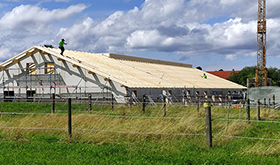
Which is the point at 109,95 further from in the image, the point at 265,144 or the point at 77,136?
→ the point at 265,144

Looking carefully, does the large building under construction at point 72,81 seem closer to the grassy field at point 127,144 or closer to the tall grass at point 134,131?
the tall grass at point 134,131

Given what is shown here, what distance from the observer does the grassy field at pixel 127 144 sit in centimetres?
841

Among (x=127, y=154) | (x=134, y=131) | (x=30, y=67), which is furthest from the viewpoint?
(x=30, y=67)

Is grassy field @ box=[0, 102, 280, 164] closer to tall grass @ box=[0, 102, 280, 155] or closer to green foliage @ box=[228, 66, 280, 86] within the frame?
tall grass @ box=[0, 102, 280, 155]

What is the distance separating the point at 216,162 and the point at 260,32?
74187 mm

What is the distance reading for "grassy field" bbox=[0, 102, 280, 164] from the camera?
27.6ft

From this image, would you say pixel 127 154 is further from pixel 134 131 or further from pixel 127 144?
pixel 134 131

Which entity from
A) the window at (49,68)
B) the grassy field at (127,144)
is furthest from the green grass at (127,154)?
the window at (49,68)

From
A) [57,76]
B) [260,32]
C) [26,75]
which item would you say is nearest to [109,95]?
[57,76]

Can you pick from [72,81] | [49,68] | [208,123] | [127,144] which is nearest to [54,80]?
[49,68]

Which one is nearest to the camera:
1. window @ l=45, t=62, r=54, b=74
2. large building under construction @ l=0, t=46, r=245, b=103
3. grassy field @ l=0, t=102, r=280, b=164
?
grassy field @ l=0, t=102, r=280, b=164

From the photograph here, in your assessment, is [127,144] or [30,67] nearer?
[127,144]

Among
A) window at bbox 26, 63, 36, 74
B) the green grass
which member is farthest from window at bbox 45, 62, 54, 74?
the green grass

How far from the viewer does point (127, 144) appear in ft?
32.9
